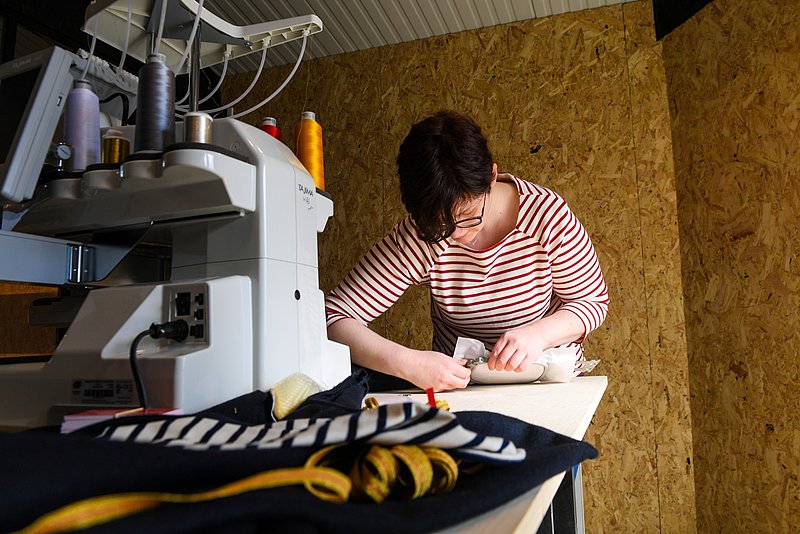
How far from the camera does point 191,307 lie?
2.66ft

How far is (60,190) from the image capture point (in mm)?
925

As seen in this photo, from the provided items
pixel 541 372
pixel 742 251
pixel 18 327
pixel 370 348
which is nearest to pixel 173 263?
pixel 370 348

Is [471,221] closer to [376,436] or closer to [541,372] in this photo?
[541,372]

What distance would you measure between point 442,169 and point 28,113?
748 mm

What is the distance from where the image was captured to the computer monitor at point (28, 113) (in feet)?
2.83

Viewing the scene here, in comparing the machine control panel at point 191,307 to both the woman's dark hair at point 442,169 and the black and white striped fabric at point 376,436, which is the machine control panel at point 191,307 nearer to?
the black and white striped fabric at point 376,436

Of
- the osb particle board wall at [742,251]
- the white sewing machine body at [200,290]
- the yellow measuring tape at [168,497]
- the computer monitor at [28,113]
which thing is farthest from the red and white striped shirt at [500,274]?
the osb particle board wall at [742,251]

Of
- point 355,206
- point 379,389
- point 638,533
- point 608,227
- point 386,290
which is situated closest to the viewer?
point 379,389

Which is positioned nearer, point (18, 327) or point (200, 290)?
point (200, 290)

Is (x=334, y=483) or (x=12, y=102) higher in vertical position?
(x=12, y=102)

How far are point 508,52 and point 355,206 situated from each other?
1.24m

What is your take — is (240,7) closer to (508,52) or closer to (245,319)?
(508,52)

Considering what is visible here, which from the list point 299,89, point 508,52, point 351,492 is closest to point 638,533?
point 508,52

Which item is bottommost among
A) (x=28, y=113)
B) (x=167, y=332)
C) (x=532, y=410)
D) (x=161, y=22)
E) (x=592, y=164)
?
(x=532, y=410)
